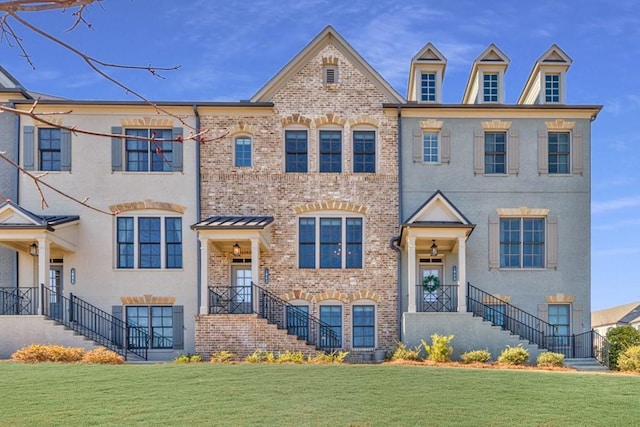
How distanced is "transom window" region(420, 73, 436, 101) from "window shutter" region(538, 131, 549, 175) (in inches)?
158

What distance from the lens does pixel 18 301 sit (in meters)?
19.9

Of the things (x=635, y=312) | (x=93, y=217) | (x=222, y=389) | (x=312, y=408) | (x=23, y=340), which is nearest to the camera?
(x=312, y=408)

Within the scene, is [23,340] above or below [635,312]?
above

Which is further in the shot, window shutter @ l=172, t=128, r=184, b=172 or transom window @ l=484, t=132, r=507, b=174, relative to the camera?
transom window @ l=484, t=132, r=507, b=174

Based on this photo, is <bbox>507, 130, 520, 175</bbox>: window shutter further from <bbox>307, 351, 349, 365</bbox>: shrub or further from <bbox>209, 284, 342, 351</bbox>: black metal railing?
<bbox>307, 351, 349, 365</bbox>: shrub

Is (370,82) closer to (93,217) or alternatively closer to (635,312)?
(93,217)

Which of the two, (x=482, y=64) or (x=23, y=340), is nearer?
(x=23, y=340)

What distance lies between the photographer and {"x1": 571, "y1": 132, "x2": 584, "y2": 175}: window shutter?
70.6ft

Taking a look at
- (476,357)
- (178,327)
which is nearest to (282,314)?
(178,327)

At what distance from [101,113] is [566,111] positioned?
636 inches

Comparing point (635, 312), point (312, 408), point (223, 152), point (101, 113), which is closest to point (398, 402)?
point (312, 408)

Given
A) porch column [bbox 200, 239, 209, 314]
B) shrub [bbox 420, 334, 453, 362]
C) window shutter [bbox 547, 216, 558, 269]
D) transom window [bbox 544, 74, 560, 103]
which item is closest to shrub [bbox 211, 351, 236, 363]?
porch column [bbox 200, 239, 209, 314]

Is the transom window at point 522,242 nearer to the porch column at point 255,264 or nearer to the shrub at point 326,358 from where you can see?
the shrub at point 326,358

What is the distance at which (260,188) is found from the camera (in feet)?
70.1
